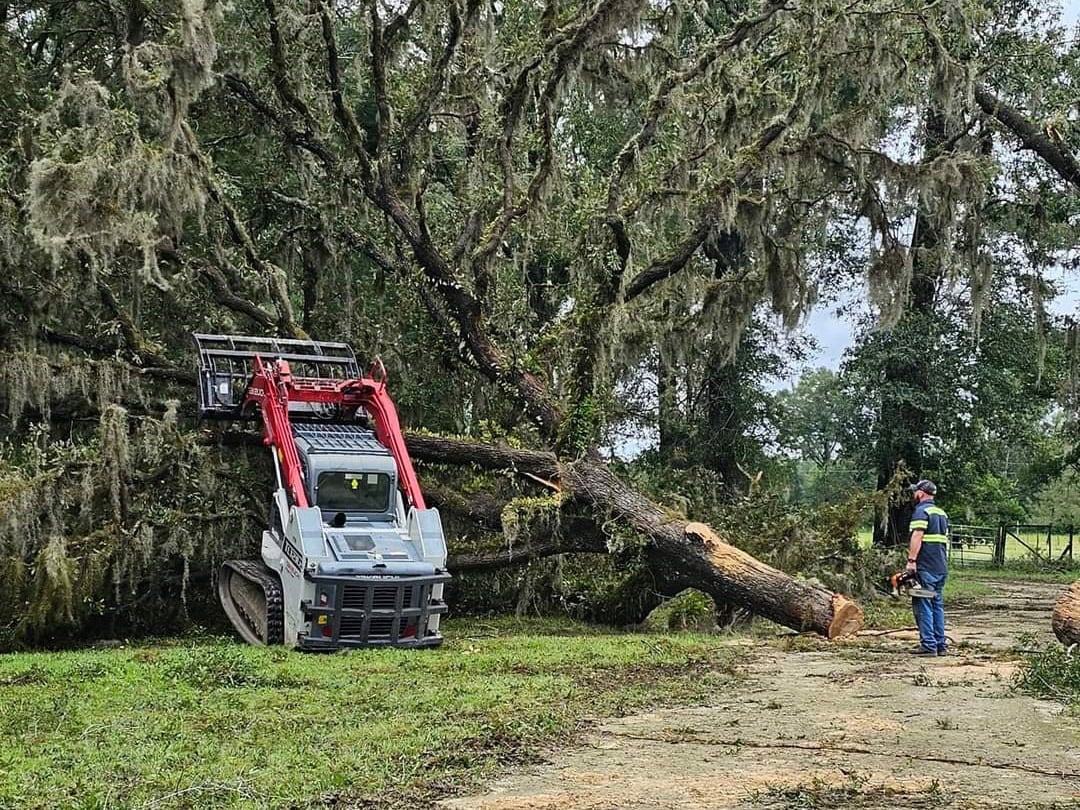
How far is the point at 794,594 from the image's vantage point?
496 inches

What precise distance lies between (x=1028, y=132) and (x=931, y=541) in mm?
10747

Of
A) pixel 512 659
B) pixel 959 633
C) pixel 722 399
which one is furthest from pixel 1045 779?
pixel 722 399

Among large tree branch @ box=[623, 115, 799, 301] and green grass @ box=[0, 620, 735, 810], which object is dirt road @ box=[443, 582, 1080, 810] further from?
large tree branch @ box=[623, 115, 799, 301]

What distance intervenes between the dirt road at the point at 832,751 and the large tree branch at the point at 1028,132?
11679 millimetres

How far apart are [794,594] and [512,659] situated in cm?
366

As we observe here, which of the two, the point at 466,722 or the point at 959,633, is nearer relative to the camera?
the point at 466,722

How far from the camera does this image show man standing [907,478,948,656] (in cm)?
1107

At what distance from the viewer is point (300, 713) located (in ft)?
25.8

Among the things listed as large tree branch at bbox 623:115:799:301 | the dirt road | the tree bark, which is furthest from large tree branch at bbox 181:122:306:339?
the tree bark

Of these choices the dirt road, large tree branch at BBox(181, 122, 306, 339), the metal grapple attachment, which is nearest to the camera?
the dirt road

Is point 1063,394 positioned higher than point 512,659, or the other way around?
point 1063,394

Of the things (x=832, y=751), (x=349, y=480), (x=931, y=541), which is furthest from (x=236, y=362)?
(x=832, y=751)

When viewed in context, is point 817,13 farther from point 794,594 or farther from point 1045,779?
point 1045,779

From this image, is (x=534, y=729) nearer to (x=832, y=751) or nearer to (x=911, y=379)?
(x=832, y=751)
